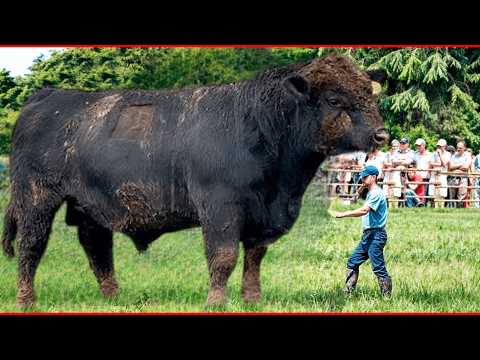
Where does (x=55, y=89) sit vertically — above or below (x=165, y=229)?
above

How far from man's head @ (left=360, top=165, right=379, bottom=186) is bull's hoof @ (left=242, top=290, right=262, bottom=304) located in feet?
5.15

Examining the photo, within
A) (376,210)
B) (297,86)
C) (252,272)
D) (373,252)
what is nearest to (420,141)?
(376,210)

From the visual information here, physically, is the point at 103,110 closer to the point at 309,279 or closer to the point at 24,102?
the point at 24,102

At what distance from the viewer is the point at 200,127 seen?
9.31m

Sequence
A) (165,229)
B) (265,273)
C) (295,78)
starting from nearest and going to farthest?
(295,78)
(165,229)
(265,273)

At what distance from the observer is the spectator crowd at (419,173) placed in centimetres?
958

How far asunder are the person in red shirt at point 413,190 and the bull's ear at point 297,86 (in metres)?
1.72

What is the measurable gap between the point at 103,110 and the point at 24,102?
937mm

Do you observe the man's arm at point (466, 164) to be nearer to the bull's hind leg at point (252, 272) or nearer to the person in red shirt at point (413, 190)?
the person in red shirt at point (413, 190)

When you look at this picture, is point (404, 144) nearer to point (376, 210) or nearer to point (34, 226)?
point (376, 210)

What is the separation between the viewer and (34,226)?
998cm

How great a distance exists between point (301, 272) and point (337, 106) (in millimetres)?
2052

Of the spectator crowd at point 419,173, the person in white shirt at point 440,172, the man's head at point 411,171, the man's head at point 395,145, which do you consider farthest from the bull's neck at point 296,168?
the person in white shirt at point 440,172

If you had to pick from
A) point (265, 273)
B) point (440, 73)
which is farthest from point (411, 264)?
point (440, 73)
